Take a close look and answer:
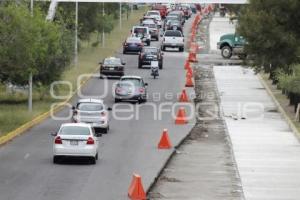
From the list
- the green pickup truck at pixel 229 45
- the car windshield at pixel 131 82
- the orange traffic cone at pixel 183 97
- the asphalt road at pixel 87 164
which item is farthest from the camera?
the green pickup truck at pixel 229 45

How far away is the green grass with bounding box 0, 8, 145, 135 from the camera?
41.2 m

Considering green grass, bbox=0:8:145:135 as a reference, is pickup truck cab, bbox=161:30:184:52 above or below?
above

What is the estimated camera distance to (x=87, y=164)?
30578 mm

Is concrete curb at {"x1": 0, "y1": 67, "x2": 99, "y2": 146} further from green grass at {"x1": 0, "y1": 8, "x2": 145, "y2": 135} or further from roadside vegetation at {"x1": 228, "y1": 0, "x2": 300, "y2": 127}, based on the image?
roadside vegetation at {"x1": 228, "y1": 0, "x2": 300, "y2": 127}

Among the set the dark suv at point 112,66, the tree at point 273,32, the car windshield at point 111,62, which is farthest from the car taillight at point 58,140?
the car windshield at point 111,62

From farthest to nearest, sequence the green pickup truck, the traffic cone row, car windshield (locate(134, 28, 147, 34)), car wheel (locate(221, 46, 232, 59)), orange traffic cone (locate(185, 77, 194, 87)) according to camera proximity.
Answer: car windshield (locate(134, 28, 147, 34)) → car wheel (locate(221, 46, 232, 59)) → the green pickup truck → orange traffic cone (locate(185, 77, 194, 87)) → the traffic cone row

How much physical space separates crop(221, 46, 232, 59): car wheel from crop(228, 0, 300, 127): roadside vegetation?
27.2m

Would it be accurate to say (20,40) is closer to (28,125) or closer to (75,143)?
(28,125)

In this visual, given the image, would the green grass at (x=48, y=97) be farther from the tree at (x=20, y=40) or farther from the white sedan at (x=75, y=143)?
the white sedan at (x=75, y=143)

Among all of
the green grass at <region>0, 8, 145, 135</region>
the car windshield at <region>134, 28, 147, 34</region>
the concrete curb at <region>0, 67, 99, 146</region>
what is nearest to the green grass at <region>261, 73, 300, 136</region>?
the concrete curb at <region>0, 67, 99, 146</region>

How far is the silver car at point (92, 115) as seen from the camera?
38156 mm

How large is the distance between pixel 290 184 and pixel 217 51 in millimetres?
55649

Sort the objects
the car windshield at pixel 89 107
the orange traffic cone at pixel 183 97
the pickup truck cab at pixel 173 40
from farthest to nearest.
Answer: the pickup truck cab at pixel 173 40
the orange traffic cone at pixel 183 97
the car windshield at pixel 89 107

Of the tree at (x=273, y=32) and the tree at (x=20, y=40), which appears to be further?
the tree at (x=273, y=32)
